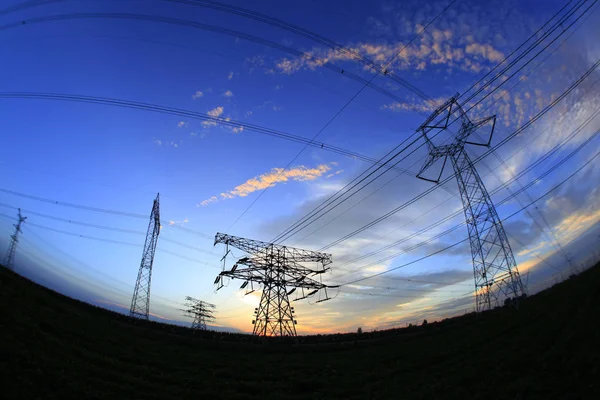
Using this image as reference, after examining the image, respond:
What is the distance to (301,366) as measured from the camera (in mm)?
23688

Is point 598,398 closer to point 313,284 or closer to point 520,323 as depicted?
point 520,323

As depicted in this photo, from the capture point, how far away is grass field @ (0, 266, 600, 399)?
37.6ft

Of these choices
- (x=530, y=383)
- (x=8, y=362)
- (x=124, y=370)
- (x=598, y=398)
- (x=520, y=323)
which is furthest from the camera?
(x=520, y=323)

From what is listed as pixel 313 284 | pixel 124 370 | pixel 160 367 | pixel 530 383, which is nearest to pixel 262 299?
pixel 313 284

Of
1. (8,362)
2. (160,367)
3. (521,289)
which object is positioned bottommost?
(160,367)

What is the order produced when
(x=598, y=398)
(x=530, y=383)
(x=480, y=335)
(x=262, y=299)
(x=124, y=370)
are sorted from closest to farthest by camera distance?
(x=598, y=398) < (x=530, y=383) < (x=124, y=370) < (x=480, y=335) < (x=262, y=299)

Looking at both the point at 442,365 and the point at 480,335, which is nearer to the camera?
the point at 442,365

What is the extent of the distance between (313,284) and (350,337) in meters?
8.83

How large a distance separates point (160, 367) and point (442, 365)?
60.5ft

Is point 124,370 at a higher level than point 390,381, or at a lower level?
higher

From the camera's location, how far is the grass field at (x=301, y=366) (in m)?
11.5

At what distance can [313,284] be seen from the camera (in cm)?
4119

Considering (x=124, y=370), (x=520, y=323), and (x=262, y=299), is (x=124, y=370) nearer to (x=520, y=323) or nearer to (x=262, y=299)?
(x=262, y=299)

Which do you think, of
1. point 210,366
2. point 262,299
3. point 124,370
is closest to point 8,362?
point 124,370
